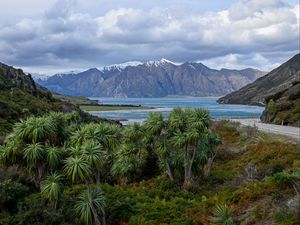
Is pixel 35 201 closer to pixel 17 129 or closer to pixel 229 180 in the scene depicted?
pixel 17 129

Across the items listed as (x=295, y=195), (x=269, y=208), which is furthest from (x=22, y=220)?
(x=295, y=195)

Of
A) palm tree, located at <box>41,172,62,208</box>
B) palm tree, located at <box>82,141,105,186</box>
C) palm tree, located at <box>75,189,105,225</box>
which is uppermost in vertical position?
palm tree, located at <box>82,141,105,186</box>

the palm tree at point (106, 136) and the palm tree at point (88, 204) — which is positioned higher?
the palm tree at point (106, 136)

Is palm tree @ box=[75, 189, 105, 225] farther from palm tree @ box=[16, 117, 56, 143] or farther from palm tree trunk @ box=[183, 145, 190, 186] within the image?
palm tree trunk @ box=[183, 145, 190, 186]

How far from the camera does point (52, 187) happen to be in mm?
22734

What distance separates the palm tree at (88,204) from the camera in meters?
23.1

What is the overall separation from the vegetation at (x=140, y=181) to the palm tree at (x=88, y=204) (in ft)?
0.17

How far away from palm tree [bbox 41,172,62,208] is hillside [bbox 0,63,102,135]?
2582 centimetres

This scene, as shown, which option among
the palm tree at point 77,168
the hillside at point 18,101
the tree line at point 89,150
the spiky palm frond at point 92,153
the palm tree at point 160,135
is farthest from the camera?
the hillside at point 18,101

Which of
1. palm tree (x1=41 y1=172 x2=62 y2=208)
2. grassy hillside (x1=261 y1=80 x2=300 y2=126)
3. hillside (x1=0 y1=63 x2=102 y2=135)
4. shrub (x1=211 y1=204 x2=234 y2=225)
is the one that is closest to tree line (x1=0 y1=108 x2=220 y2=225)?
palm tree (x1=41 y1=172 x2=62 y2=208)

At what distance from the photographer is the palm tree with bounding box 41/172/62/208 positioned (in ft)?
74.4

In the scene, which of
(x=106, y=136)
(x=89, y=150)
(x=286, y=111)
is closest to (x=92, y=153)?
(x=89, y=150)

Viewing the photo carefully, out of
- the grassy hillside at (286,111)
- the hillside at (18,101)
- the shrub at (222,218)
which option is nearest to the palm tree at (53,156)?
the shrub at (222,218)

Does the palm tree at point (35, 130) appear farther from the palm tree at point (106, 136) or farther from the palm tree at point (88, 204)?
the palm tree at point (88, 204)
